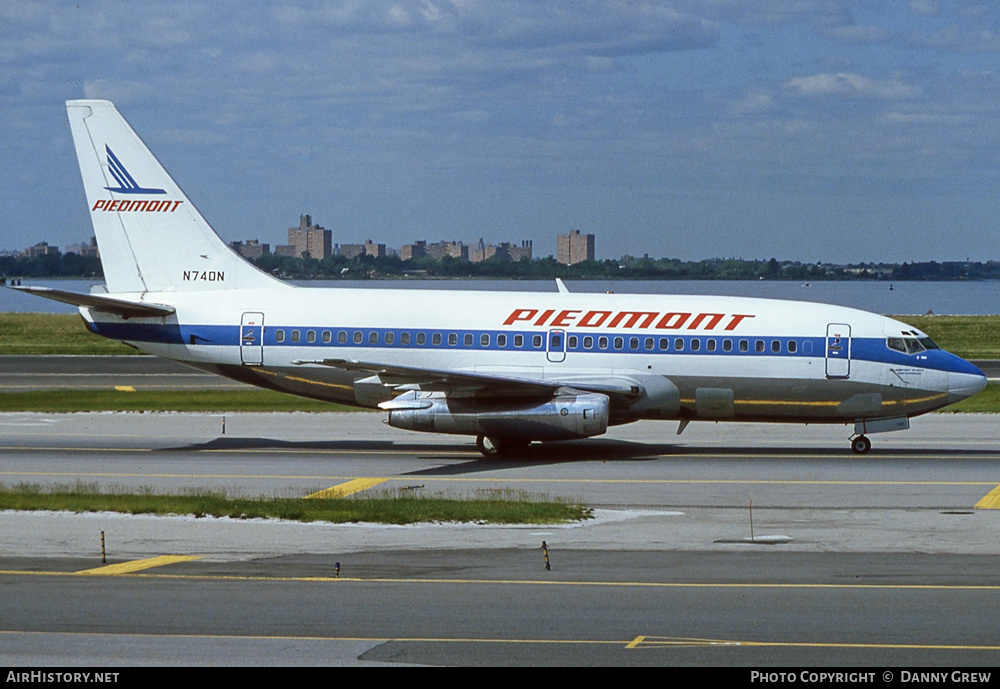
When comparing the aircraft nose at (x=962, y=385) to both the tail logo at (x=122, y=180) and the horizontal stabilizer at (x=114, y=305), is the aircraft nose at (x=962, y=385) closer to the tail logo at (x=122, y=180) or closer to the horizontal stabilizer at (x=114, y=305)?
the horizontal stabilizer at (x=114, y=305)

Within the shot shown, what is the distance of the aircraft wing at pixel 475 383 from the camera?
31.0 metres

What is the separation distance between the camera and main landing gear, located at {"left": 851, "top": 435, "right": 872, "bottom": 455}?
109ft

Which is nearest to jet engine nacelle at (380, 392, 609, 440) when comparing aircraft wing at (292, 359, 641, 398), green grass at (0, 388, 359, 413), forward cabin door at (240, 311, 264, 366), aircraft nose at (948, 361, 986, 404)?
aircraft wing at (292, 359, 641, 398)

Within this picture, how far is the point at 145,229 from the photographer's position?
36.2m

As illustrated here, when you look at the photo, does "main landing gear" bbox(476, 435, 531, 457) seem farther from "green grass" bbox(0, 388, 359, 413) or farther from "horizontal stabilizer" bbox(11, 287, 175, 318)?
"green grass" bbox(0, 388, 359, 413)

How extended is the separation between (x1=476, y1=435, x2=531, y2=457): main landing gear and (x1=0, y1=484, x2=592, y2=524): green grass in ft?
22.1

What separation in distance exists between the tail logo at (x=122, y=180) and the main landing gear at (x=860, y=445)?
69.5ft

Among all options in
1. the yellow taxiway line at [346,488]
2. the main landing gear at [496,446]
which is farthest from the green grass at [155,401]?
the yellow taxiway line at [346,488]

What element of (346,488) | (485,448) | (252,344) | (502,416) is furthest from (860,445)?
(252,344)

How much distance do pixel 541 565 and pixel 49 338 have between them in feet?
250

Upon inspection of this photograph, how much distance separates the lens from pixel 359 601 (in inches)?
632

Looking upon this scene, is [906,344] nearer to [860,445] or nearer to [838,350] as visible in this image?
[838,350]

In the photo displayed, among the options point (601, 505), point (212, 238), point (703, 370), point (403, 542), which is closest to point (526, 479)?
point (601, 505)

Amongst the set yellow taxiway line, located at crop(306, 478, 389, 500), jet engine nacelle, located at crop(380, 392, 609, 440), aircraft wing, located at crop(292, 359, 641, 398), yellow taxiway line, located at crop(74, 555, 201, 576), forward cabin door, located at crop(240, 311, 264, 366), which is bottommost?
yellow taxiway line, located at crop(306, 478, 389, 500)
